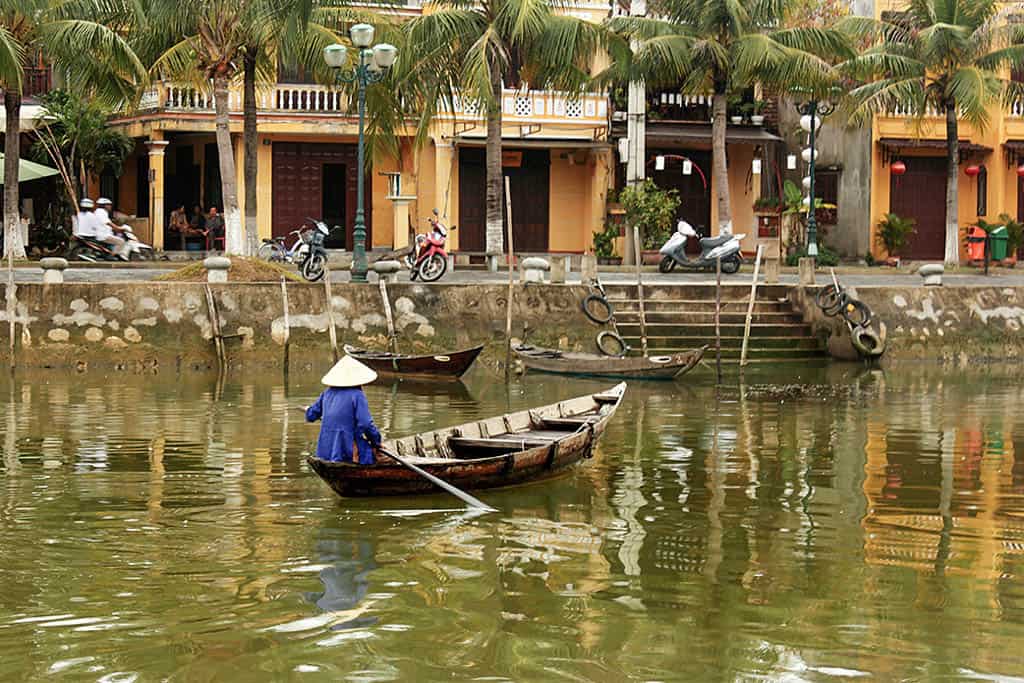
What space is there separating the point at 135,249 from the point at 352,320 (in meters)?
8.11

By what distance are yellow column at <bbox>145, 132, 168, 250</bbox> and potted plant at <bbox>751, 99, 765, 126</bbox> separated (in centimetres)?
1350

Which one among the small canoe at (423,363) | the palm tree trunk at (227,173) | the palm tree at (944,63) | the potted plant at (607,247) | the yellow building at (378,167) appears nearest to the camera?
the small canoe at (423,363)

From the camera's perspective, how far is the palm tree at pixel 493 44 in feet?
94.8

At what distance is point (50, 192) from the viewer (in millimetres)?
37812


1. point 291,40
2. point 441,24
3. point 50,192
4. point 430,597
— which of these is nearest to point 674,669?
point 430,597

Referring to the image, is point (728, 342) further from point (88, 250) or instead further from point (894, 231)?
point (88, 250)

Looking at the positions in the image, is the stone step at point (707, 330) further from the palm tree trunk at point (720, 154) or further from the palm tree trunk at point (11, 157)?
the palm tree trunk at point (11, 157)

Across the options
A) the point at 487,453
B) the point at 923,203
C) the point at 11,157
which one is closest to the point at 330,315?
the point at 11,157

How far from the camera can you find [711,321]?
2783 centimetres

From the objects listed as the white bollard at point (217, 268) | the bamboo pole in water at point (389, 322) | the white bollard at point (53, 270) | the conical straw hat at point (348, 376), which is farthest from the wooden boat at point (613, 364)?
the conical straw hat at point (348, 376)

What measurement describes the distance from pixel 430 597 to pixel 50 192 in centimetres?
2934

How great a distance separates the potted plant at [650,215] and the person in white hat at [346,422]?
22.2m

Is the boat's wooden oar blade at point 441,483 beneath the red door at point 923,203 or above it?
beneath

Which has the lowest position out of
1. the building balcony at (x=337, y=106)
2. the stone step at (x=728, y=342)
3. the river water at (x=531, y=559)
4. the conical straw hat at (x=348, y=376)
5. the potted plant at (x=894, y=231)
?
the river water at (x=531, y=559)
